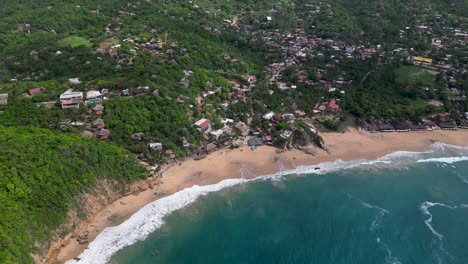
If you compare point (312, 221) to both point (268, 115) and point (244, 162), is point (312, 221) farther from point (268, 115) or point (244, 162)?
point (268, 115)

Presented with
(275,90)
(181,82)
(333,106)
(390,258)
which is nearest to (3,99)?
(181,82)

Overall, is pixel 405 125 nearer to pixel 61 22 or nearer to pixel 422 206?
pixel 422 206

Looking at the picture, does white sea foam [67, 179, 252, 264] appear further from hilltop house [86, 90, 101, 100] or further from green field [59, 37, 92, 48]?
green field [59, 37, 92, 48]

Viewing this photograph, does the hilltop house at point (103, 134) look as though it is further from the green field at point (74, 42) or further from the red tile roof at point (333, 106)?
the red tile roof at point (333, 106)

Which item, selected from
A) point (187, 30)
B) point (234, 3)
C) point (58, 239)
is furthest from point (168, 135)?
point (234, 3)

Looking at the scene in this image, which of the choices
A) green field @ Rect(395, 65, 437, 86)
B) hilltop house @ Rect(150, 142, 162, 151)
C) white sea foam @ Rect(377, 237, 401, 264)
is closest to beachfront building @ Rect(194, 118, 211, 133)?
hilltop house @ Rect(150, 142, 162, 151)

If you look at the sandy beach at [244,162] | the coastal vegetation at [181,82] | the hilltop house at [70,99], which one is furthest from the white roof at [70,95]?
the sandy beach at [244,162]
